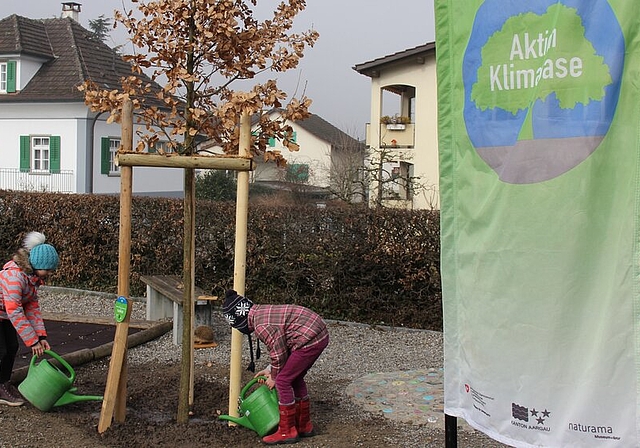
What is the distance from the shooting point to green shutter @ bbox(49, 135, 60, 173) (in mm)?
33156

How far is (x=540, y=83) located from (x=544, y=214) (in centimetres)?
55

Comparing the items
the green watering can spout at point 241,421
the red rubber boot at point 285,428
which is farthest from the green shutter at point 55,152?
the red rubber boot at point 285,428

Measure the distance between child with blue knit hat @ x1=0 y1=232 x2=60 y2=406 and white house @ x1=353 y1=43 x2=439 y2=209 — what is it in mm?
22826

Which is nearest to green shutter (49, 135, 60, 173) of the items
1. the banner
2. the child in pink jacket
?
the child in pink jacket

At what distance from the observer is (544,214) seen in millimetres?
3416

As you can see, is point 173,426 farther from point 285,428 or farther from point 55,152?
point 55,152

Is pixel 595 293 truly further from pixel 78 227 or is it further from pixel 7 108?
pixel 7 108

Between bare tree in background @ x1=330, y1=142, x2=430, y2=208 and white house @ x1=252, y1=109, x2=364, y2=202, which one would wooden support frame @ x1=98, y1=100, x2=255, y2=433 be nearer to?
bare tree in background @ x1=330, y1=142, x2=430, y2=208

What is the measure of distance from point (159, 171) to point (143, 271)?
27418 mm

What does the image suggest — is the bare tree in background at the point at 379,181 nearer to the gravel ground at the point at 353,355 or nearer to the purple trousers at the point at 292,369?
the gravel ground at the point at 353,355

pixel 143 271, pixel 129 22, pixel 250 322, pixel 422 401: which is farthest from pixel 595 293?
pixel 143 271

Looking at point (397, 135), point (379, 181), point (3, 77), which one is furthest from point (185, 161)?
point (3, 77)

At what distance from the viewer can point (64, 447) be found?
217 inches

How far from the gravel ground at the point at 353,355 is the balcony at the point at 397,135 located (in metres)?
20.6
